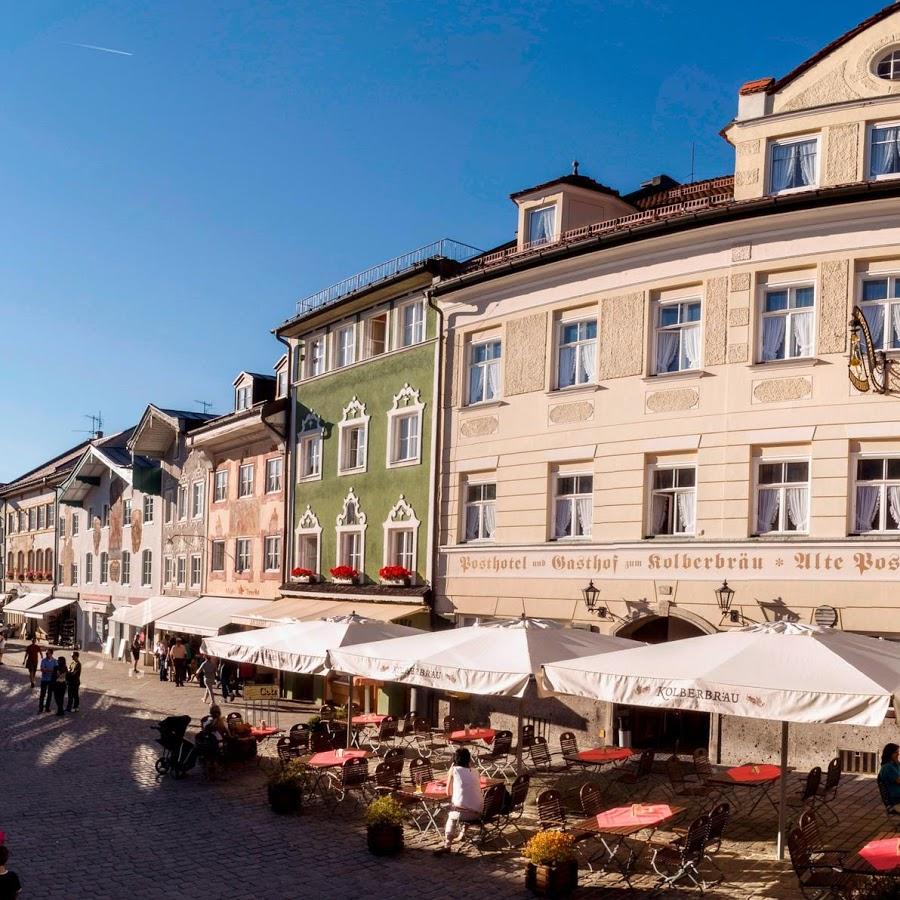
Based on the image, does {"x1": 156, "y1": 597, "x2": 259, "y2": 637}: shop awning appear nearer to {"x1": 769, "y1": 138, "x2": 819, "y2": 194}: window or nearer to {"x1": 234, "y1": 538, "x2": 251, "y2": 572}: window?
{"x1": 234, "y1": 538, "x2": 251, "y2": 572}: window

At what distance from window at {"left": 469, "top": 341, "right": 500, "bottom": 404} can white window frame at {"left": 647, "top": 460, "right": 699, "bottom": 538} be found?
5227mm

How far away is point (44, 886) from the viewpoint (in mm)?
12609

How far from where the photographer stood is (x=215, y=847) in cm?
1437

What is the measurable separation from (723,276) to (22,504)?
60.5 meters

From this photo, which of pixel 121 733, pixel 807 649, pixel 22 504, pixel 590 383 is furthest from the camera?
pixel 22 504

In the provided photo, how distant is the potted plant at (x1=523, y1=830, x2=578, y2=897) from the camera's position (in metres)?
12.0

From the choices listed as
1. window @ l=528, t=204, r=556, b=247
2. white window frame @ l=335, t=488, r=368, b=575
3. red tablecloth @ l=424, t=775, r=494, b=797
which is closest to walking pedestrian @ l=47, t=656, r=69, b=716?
white window frame @ l=335, t=488, r=368, b=575

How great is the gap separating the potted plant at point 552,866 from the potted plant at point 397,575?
15.9m

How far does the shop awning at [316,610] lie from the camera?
2738 centimetres

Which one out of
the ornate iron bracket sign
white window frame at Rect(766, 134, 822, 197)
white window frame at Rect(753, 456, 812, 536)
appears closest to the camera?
the ornate iron bracket sign

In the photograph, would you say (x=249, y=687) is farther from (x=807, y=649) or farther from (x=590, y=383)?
(x=807, y=649)

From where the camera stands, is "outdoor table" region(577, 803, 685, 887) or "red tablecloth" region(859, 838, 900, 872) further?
"outdoor table" region(577, 803, 685, 887)

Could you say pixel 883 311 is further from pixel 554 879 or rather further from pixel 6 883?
pixel 6 883

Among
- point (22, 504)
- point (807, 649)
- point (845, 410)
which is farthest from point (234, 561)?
point (22, 504)
